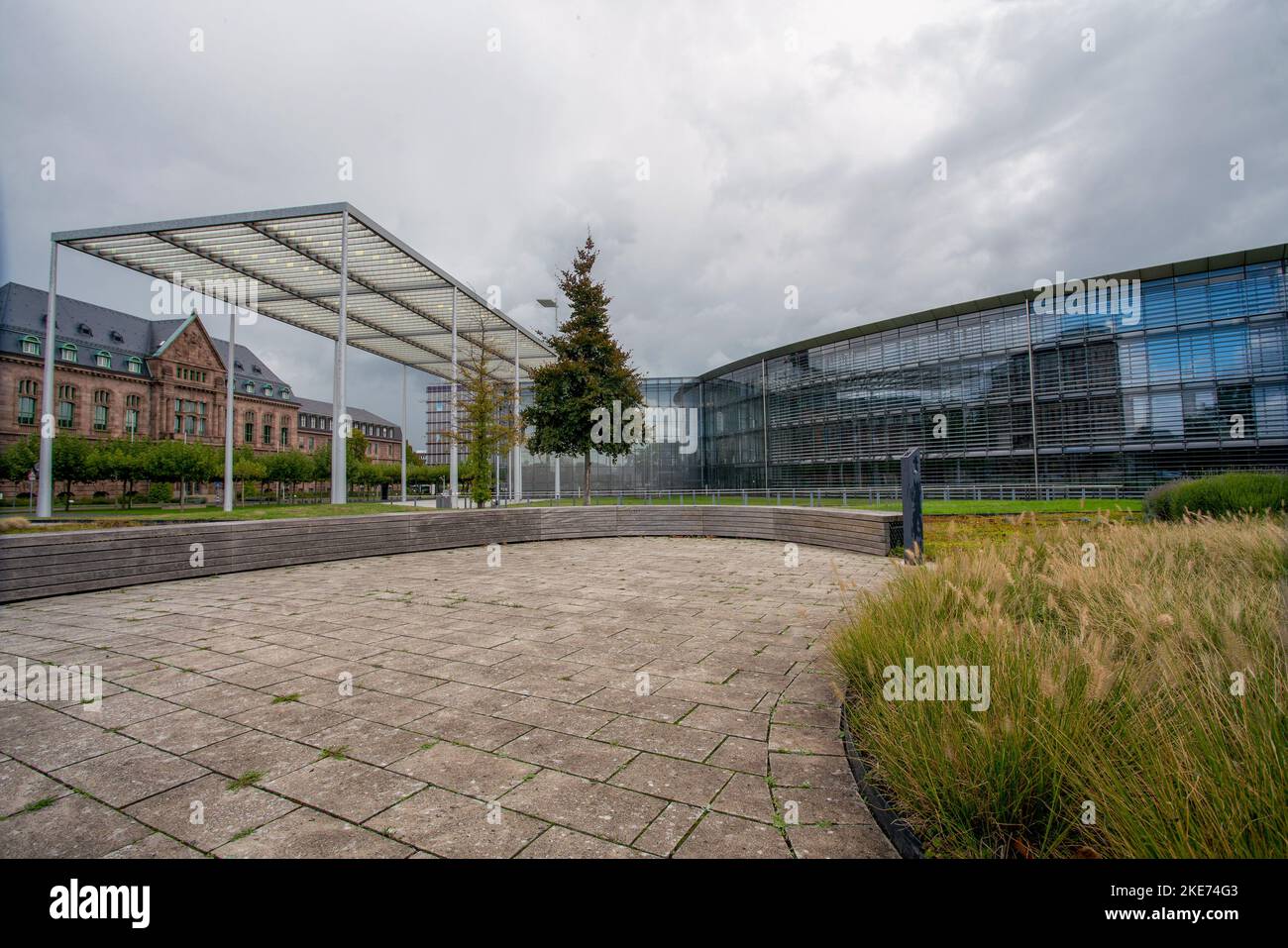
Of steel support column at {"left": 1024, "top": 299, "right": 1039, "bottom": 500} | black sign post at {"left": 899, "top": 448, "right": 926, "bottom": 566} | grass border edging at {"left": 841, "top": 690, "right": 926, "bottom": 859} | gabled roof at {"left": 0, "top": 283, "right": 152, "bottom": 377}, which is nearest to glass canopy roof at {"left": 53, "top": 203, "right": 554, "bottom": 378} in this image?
black sign post at {"left": 899, "top": 448, "right": 926, "bottom": 566}

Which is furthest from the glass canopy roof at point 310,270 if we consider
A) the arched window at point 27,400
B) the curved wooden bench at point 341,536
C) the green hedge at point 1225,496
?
the arched window at point 27,400

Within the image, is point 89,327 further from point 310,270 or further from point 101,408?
point 310,270

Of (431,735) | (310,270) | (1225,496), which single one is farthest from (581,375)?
(431,735)

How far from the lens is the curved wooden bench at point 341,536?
28.1 feet

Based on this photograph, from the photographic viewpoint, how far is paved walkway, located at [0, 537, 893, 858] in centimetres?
272

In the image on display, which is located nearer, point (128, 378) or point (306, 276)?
point (306, 276)

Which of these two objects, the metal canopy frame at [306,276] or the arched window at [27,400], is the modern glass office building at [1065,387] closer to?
the metal canopy frame at [306,276]

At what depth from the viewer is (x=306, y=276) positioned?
965 inches

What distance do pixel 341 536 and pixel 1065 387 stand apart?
31.5 meters

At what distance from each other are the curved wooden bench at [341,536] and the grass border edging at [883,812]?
988 centimetres

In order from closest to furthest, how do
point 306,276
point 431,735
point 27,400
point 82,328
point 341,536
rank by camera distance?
point 431,735 < point 341,536 < point 306,276 < point 27,400 < point 82,328

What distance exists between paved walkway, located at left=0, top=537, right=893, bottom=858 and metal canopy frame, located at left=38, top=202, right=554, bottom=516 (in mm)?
13933
